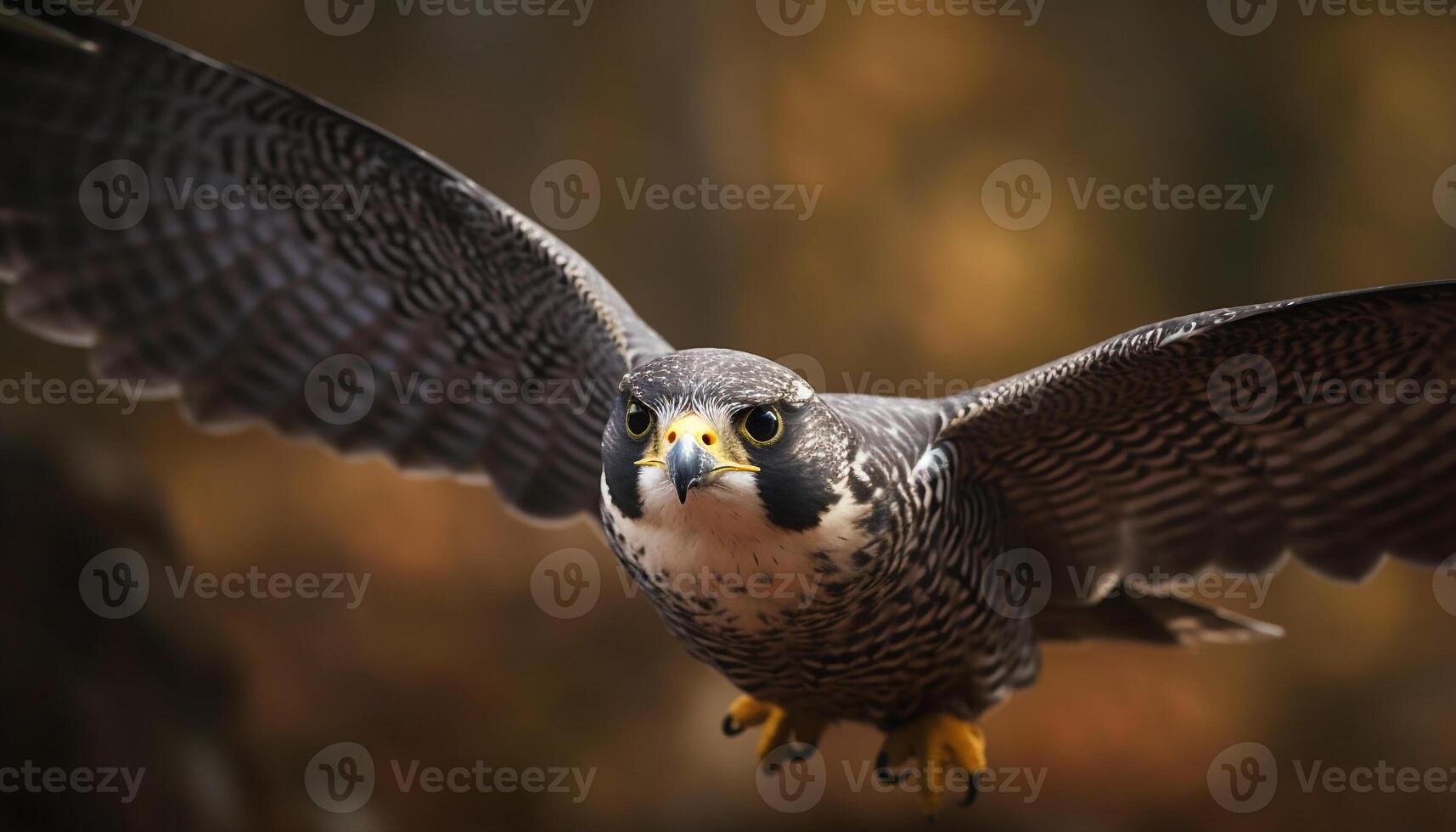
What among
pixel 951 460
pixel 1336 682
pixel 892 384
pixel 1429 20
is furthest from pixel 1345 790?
pixel 951 460

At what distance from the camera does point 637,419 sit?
2.27 m

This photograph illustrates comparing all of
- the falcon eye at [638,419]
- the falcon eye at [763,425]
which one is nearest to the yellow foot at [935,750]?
the falcon eye at [763,425]

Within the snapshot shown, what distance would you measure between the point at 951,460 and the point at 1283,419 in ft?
2.65

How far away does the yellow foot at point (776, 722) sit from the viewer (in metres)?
3.26

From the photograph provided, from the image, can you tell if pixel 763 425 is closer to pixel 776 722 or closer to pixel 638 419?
pixel 638 419

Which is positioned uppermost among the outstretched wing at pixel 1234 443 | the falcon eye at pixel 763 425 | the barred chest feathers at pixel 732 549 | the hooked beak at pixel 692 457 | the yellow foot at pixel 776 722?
the outstretched wing at pixel 1234 443

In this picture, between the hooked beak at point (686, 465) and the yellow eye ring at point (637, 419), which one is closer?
the hooked beak at point (686, 465)

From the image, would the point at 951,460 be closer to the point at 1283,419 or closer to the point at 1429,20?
the point at 1283,419

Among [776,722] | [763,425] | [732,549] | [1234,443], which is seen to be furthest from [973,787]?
[763,425]

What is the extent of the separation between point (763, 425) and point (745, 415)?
54mm

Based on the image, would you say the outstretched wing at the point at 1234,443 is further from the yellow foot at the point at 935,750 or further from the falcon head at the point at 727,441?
the falcon head at the point at 727,441

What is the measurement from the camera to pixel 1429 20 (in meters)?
5.18

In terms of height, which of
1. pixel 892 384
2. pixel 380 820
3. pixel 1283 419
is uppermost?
pixel 892 384

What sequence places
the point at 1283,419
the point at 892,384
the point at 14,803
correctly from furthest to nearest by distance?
the point at 892,384
the point at 14,803
the point at 1283,419
